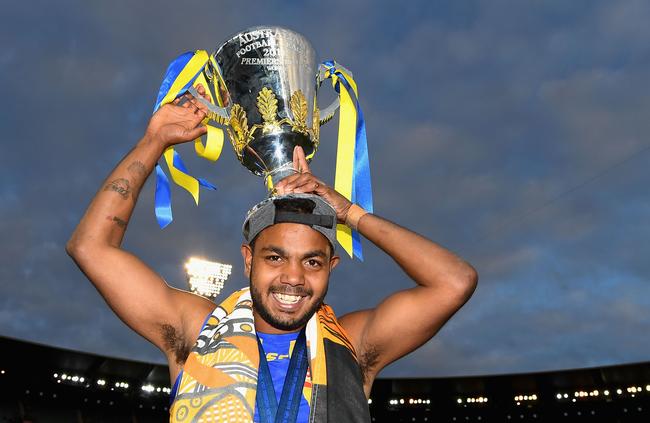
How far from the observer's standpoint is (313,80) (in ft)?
9.39

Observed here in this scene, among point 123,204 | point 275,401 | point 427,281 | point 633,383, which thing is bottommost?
point 275,401

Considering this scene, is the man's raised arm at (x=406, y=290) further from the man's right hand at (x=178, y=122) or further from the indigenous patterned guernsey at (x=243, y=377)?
the man's right hand at (x=178, y=122)

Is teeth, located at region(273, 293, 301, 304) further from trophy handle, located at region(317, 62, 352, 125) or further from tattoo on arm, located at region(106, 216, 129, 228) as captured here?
trophy handle, located at region(317, 62, 352, 125)

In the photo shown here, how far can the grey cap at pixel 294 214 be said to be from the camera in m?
2.43

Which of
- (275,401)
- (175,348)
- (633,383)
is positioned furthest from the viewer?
(633,383)

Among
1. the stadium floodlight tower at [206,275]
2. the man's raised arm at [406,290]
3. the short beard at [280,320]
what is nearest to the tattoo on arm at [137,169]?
the man's raised arm at [406,290]

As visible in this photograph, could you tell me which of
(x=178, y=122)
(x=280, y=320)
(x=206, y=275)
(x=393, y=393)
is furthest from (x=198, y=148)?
(x=393, y=393)

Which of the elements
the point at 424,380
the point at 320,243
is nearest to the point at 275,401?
the point at 320,243

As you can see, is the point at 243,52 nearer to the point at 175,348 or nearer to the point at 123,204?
the point at 123,204

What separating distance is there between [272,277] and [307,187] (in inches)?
16.8

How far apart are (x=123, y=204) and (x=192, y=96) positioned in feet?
2.47

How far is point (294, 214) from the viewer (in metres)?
2.43

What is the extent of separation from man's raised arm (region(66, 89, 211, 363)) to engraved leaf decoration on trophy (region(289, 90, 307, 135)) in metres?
0.50

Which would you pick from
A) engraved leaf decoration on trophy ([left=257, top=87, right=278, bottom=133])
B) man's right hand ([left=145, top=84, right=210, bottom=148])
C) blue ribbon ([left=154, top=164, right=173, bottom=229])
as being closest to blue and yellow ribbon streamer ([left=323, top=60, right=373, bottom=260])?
engraved leaf decoration on trophy ([left=257, top=87, right=278, bottom=133])
